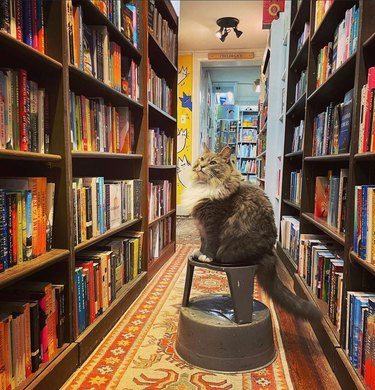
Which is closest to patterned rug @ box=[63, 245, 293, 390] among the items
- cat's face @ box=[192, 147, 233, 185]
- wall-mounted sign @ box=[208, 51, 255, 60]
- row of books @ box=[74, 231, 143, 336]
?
row of books @ box=[74, 231, 143, 336]

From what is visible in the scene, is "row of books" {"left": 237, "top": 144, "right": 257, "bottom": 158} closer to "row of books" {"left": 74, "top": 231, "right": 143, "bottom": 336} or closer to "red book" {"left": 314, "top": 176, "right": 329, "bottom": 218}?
"red book" {"left": 314, "top": 176, "right": 329, "bottom": 218}

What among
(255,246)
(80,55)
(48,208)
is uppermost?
(80,55)

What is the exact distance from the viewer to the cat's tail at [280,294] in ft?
4.96

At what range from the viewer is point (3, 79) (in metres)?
1.13

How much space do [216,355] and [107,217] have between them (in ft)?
3.02

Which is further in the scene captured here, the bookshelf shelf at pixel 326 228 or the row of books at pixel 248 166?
the row of books at pixel 248 166

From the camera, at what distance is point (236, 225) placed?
1.62 meters

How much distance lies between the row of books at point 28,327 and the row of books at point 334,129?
4.87 ft

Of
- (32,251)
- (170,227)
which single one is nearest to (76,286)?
(32,251)

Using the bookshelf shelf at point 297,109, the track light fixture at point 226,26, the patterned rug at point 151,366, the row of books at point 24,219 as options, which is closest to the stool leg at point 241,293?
the patterned rug at point 151,366

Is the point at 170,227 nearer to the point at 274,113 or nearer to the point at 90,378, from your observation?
the point at 274,113

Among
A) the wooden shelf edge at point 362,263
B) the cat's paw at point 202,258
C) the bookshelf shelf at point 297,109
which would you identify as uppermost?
the bookshelf shelf at point 297,109

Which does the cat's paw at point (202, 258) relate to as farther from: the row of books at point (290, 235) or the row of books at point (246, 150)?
the row of books at point (246, 150)

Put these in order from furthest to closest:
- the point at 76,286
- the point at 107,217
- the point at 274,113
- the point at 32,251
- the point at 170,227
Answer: the point at 274,113
the point at 170,227
the point at 107,217
the point at 76,286
the point at 32,251
